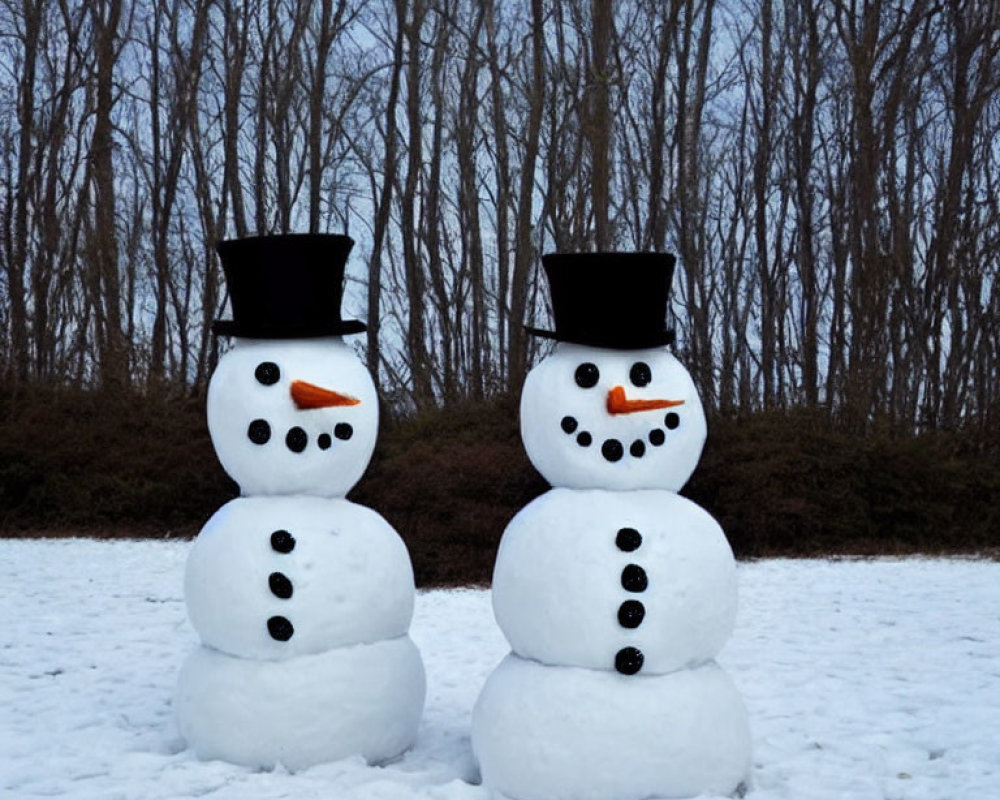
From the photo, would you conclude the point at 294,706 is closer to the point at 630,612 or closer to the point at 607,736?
the point at 607,736

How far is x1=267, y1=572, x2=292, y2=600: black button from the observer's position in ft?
15.2

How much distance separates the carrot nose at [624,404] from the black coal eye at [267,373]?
1.38m

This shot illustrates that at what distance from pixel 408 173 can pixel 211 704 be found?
12935 mm

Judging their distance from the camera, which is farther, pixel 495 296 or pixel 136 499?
pixel 495 296

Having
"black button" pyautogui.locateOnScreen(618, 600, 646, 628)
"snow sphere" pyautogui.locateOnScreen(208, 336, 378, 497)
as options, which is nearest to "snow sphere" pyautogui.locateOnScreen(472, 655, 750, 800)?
"black button" pyautogui.locateOnScreen(618, 600, 646, 628)

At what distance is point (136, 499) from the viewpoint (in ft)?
42.4

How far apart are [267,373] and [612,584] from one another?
5.42 ft

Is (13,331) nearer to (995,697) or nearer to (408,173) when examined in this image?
(408,173)

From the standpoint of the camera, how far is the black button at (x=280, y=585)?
4.64 m

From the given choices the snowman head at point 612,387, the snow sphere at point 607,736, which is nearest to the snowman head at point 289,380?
the snowman head at point 612,387

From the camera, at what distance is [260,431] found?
Answer: 15.4 ft

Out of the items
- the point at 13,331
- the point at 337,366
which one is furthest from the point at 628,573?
the point at 13,331

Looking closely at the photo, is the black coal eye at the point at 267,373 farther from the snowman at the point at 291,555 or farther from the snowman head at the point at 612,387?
the snowman head at the point at 612,387

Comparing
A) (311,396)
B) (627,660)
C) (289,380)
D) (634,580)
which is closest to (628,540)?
(634,580)
